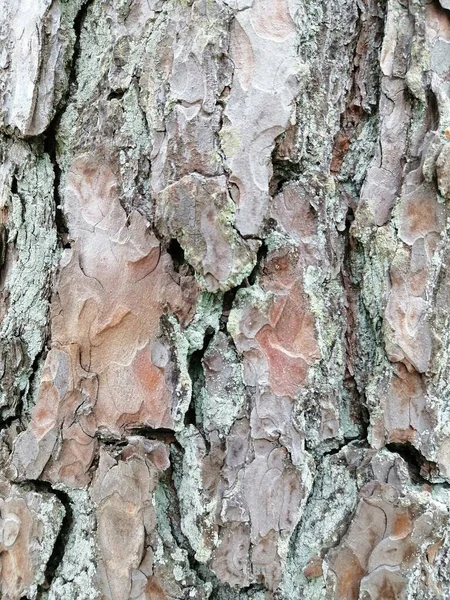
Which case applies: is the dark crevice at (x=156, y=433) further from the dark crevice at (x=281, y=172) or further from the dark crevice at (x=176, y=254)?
the dark crevice at (x=281, y=172)

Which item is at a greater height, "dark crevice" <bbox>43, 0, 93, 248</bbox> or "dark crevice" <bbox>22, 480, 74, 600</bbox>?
"dark crevice" <bbox>43, 0, 93, 248</bbox>

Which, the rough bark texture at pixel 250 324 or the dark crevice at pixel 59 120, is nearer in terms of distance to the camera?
the rough bark texture at pixel 250 324

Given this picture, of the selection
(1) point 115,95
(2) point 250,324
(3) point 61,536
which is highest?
(1) point 115,95

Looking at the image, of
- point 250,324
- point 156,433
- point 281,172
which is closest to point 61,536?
point 156,433

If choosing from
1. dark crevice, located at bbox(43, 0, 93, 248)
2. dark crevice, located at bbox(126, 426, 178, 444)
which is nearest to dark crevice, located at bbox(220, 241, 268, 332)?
dark crevice, located at bbox(126, 426, 178, 444)

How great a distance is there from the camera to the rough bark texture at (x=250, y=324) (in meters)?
0.73

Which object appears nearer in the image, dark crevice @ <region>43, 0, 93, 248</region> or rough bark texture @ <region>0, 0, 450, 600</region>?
rough bark texture @ <region>0, 0, 450, 600</region>

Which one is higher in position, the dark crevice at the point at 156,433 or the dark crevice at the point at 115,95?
the dark crevice at the point at 115,95

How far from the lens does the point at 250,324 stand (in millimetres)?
746

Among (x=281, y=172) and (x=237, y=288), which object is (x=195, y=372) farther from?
(x=281, y=172)

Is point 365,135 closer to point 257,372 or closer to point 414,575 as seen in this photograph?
point 257,372

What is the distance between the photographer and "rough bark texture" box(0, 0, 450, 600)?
73 centimetres

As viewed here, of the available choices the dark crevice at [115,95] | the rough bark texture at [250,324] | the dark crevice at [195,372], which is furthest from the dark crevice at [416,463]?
the dark crevice at [115,95]

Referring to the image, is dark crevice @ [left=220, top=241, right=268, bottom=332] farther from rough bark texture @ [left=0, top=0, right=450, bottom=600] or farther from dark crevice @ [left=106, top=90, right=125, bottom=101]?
dark crevice @ [left=106, top=90, right=125, bottom=101]
